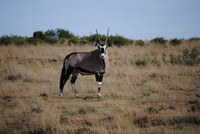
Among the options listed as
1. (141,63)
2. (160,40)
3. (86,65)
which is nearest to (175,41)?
(160,40)

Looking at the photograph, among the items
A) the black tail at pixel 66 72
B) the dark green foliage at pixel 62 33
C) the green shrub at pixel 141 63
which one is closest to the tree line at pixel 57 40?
the dark green foliage at pixel 62 33

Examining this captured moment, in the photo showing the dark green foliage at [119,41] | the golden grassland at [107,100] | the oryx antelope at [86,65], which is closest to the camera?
the golden grassland at [107,100]

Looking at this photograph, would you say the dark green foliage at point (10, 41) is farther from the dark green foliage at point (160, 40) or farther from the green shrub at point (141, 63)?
the green shrub at point (141, 63)

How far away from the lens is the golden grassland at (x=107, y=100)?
→ 8.26 meters

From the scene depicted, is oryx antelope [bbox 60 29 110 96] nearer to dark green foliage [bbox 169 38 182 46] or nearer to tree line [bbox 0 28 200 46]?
tree line [bbox 0 28 200 46]

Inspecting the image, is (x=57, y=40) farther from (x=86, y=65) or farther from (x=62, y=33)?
(x=86, y=65)

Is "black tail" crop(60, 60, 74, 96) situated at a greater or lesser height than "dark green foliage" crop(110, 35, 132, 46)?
lesser

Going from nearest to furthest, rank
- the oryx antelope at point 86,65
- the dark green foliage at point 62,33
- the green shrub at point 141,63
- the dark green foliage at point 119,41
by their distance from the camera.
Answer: the oryx antelope at point 86,65
the green shrub at point 141,63
the dark green foliage at point 119,41
the dark green foliage at point 62,33

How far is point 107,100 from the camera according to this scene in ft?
38.0

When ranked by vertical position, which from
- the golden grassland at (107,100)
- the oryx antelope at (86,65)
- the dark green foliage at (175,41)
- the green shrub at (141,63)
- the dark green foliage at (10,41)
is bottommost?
the golden grassland at (107,100)

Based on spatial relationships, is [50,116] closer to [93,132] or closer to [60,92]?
[93,132]

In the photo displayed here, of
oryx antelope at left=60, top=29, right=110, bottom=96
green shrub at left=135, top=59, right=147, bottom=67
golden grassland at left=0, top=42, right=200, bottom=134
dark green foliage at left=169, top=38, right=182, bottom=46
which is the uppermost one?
dark green foliage at left=169, top=38, right=182, bottom=46

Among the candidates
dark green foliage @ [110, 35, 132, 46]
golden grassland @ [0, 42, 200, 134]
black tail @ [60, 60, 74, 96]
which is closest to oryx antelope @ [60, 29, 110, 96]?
black tail @ [60, 60, 74, 96]

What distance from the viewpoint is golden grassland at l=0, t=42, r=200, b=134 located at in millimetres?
8258
